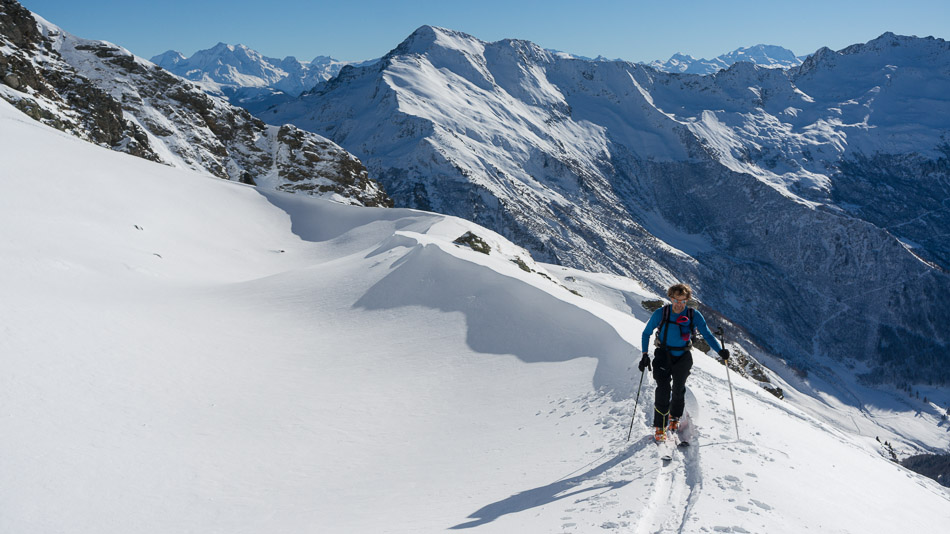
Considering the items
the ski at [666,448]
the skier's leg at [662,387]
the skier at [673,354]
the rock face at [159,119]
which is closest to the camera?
the ski at [666,448]

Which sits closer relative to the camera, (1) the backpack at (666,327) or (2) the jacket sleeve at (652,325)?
(1) the backpack at (666,327)

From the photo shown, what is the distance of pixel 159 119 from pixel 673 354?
103 metres

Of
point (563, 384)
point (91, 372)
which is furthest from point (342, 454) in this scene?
point (91, 372)

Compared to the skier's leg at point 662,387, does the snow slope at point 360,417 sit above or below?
below

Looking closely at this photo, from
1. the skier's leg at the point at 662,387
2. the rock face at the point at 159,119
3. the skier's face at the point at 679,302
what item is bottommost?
the skier's leg at the point at 662,387

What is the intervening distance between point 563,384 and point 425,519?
635cm

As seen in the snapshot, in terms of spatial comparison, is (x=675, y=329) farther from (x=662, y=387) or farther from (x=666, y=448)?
(x=666, y=448)

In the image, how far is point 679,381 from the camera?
10.1m

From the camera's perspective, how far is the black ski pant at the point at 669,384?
9922 millimetres

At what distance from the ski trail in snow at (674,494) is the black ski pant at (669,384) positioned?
620mm

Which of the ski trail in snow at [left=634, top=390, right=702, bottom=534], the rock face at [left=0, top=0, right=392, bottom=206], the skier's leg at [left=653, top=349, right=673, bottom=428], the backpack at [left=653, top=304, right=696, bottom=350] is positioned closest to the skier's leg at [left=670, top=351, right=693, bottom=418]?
the skier's leg at [left=653, top=349, right=673, bottom=428]

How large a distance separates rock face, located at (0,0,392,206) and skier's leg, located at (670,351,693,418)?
8066 cm

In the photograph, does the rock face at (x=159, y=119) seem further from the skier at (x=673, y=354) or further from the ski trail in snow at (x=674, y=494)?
the ski trail in snow at (x=674, y=494)

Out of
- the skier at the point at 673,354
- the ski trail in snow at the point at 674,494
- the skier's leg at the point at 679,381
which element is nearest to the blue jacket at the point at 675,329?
the skier at the point at 673,354
